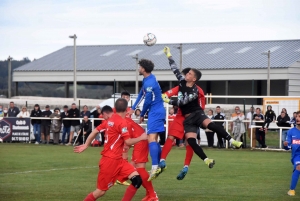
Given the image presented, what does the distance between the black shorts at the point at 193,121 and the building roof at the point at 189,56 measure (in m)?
41.6

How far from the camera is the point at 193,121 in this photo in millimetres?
12836

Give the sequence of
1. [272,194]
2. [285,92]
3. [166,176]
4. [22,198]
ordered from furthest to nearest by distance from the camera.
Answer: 1. [285,92]
2. [166,176]
3. [272,194]
4. [22,198]

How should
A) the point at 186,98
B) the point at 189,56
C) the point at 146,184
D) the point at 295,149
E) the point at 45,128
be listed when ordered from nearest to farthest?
the point at 146,184 → the point at 186,98 → the point at 295,149 → the point at 45,128 → the point at 189,56

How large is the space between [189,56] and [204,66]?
375 cm

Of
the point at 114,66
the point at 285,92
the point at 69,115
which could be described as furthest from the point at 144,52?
the point at 69,115

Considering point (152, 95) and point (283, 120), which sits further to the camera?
point (283, 120)

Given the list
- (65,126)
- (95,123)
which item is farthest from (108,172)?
(65,126)

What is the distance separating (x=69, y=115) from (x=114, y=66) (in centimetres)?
3130

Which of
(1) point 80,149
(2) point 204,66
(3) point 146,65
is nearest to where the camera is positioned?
Result: (1) point 80,149

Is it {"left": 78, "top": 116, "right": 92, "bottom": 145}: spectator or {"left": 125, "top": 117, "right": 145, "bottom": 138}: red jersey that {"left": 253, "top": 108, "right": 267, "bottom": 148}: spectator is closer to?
{"left": 78, "top": 116, "right": 92, "bottom": 145}: spectator

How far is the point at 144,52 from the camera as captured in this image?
6444 centimetres

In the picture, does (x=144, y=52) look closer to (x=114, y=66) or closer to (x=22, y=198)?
(x=114, y=66)

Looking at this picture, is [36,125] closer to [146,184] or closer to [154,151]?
[154,151]

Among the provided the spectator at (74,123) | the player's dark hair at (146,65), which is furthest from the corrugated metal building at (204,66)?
the player's dark hair at (146,65)
